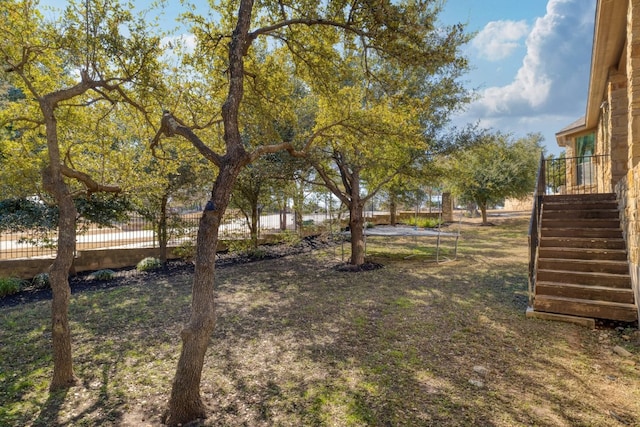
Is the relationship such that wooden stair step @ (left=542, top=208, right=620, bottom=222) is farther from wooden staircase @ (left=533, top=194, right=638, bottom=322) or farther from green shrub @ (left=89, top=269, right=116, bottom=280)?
green shrub @ (left=89, top=269, right=116, bottom=280)

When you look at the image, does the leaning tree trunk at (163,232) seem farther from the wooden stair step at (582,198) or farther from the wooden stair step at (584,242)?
the wooden stair step at (582,198)

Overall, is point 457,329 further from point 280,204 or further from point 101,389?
point 280,204

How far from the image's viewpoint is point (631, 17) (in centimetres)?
546

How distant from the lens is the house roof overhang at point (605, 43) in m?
6.19

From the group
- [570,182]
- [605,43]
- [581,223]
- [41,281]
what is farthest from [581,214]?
[41,281]

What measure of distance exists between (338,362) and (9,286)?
7420 mm

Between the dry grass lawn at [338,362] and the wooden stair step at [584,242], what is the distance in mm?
1102

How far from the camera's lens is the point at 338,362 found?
3.96 meters

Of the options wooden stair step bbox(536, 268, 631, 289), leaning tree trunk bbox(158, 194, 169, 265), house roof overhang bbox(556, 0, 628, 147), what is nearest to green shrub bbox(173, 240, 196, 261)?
leaning tree trunk bbox(158, 194, 169, 265)

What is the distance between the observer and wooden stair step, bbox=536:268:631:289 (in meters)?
5.34

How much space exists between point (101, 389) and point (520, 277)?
8202mm

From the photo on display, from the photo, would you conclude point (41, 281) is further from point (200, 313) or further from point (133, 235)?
point (200, 313)

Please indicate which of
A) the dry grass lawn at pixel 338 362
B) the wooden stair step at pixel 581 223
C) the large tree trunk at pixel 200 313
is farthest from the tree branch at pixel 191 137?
the wooden stair step at pixel 581 223

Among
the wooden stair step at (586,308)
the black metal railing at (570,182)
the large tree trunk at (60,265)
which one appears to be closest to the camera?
the large tree trunk at (60,265)
